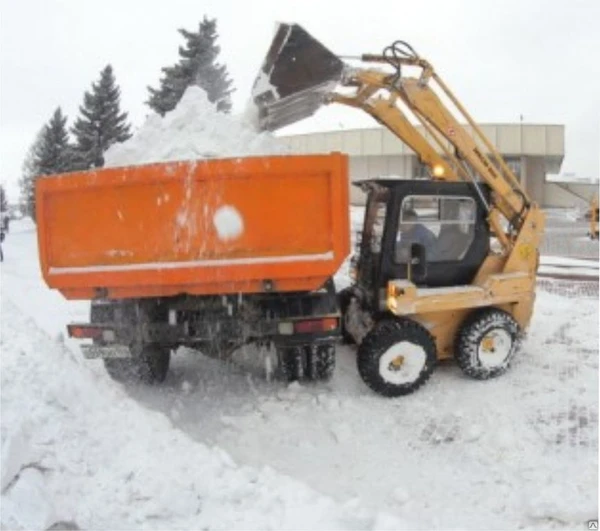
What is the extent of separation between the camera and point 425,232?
22.9ft

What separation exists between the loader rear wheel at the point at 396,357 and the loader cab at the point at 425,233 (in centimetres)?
55

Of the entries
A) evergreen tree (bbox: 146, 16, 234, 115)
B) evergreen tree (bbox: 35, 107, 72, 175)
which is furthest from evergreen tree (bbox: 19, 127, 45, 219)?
evergreen tree (bbox: 146, 16, 234, 115)

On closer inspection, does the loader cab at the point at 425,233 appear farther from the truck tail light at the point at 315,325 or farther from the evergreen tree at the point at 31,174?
the evergreen tree at the point at 31,174

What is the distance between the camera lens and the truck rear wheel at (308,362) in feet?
21.3

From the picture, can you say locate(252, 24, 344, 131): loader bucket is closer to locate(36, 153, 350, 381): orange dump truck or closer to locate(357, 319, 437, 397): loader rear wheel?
locate(36, 153, 350, 381): orange dump truck

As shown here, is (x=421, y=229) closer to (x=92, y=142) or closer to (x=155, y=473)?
(x=155, y=473)

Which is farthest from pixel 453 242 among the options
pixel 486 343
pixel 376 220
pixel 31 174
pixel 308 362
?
pixel 31 174

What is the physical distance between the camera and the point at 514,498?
456cm

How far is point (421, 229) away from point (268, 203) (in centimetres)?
195

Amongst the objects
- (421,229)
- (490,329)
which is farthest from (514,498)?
(421,229)

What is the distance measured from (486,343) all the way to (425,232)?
1.24 metres

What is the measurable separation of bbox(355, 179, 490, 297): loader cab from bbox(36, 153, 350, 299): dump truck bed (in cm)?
127

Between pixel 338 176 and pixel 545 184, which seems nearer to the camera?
pixel 338 176

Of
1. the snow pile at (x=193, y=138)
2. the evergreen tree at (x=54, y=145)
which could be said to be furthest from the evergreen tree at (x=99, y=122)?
the snow pile at (x=193, y=138)
